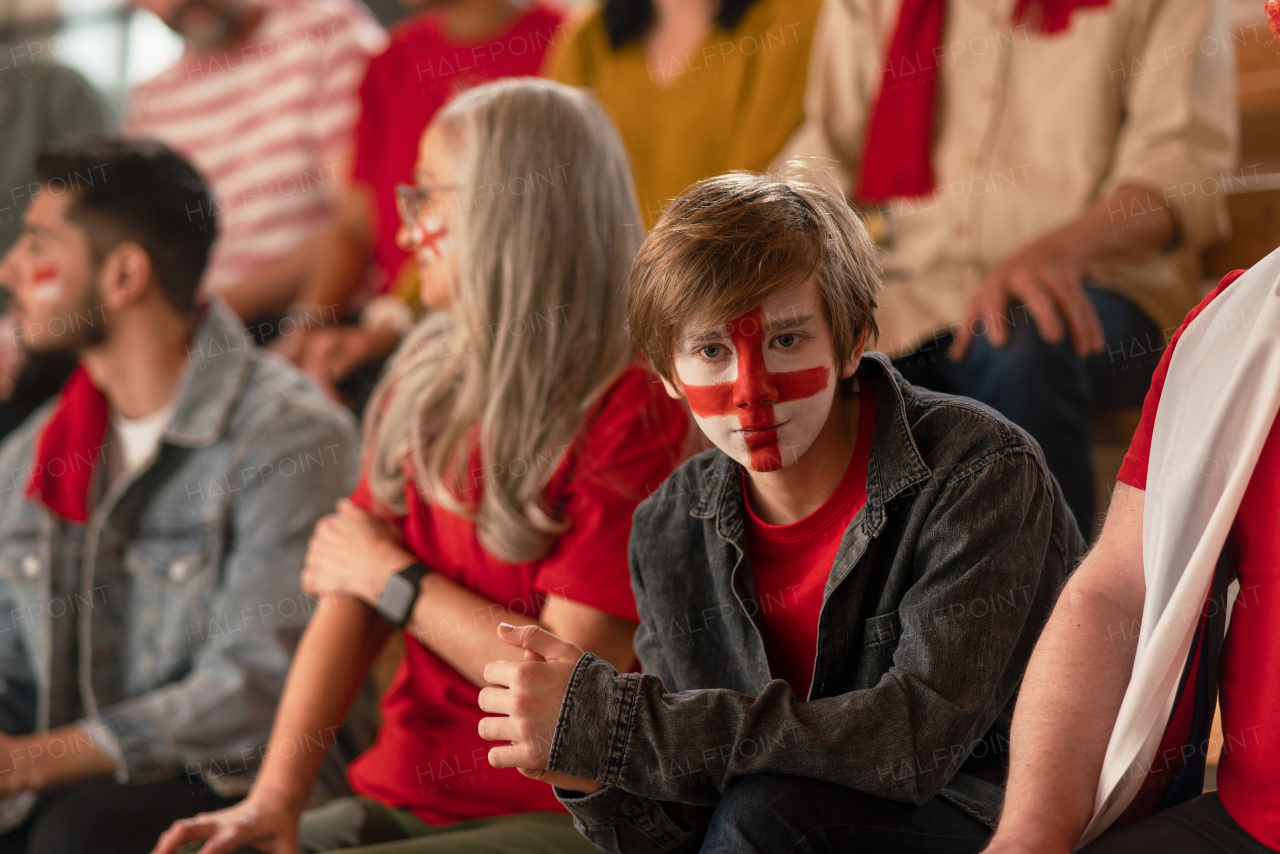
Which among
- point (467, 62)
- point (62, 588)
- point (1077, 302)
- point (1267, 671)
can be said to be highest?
point (467, 62)

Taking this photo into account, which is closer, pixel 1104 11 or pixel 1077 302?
pixel 1077 302

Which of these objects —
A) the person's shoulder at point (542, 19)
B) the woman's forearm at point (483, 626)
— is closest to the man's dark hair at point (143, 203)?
the person's shoulder at point (542, 19)

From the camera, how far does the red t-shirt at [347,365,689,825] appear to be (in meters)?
→ 1.09

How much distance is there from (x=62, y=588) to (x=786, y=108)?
50.4 inches

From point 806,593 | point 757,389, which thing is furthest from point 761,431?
point 806,593

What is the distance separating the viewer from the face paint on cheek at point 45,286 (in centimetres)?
170

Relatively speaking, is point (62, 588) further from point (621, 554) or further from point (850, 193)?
point (850, 193)

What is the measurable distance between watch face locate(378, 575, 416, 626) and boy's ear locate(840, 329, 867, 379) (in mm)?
511

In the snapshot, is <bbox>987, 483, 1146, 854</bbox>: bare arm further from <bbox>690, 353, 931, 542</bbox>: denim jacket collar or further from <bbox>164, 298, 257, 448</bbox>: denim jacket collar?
<bbox>164, 298, 257, 448</bbox>: denim jacket collar

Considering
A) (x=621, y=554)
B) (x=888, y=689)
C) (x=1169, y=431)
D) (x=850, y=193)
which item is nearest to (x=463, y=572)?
(x=621, y=554)

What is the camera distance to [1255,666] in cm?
75

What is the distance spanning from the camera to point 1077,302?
139 centimetres

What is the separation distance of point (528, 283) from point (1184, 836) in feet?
2.46

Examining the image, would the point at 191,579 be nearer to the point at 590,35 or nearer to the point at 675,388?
the point at 675,388
